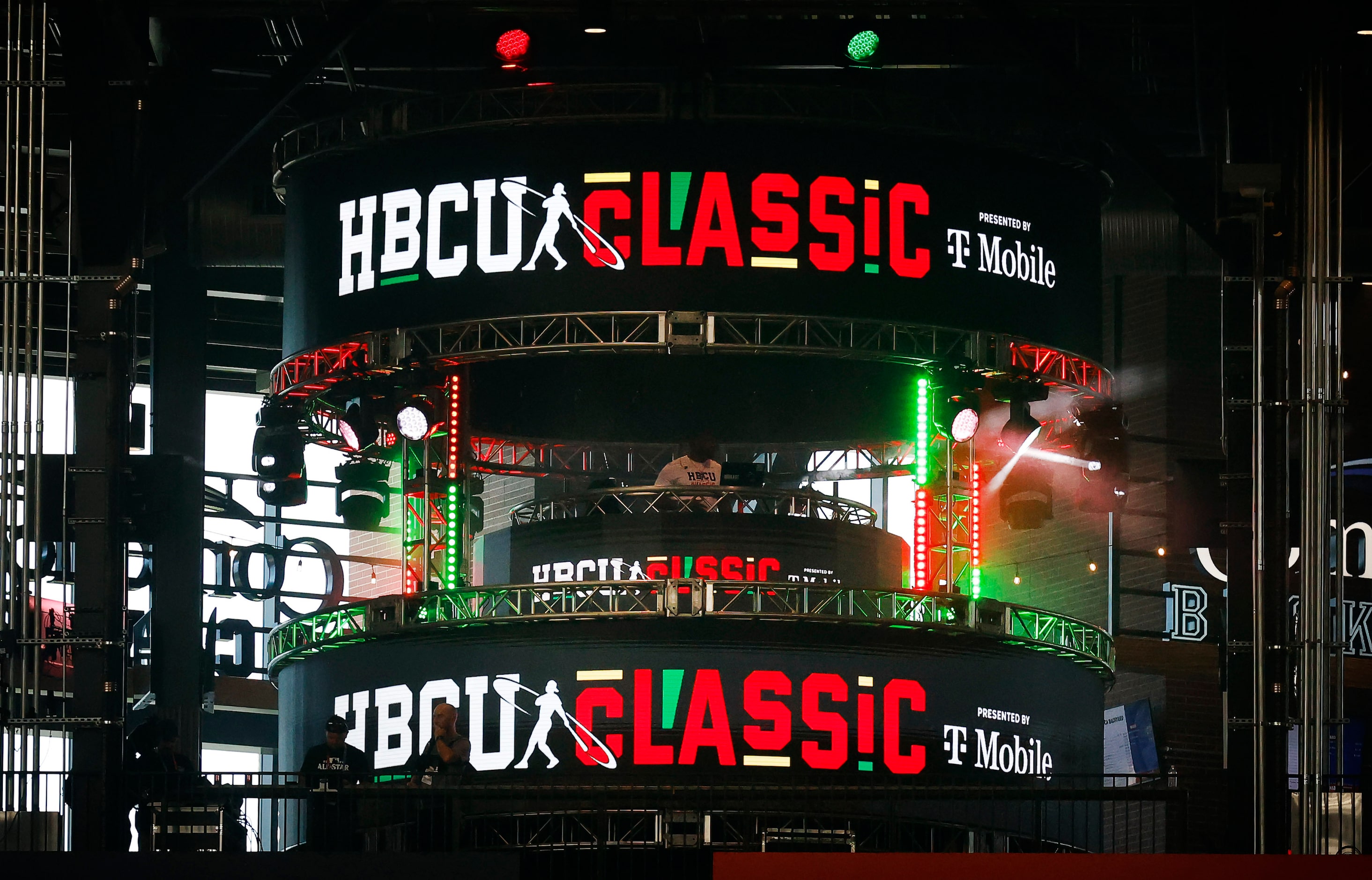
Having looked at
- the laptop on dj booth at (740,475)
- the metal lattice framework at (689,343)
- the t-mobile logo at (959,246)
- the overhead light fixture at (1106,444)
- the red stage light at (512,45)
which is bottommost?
the laptop on dj booth at (740,475)

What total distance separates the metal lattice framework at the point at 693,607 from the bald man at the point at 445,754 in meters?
2.92

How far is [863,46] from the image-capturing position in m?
29.8

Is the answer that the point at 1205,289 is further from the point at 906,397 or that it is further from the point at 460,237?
the point at 460,237

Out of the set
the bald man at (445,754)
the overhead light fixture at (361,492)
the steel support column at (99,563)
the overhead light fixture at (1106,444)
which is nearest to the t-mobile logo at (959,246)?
the overhead light fixture at (1106,444)

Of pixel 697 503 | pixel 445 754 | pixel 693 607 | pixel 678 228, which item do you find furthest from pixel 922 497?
pixel 445 754

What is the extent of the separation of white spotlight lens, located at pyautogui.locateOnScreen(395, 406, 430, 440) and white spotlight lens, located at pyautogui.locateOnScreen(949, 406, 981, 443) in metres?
6.36

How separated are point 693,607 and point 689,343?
308cm

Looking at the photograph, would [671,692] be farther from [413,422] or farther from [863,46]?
[863,46]

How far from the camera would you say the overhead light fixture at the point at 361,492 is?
29859 millimetres

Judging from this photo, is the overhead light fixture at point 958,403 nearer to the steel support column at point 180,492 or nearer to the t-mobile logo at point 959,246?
the t-mobile logo at point 959,246

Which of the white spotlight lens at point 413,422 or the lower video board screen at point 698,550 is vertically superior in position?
the white spotlight lens at point 413,422

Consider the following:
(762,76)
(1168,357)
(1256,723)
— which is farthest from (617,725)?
(1168,357)

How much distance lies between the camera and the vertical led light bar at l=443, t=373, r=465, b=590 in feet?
95.3

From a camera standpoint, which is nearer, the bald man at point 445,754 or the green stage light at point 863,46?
the bald man at point 445,754
